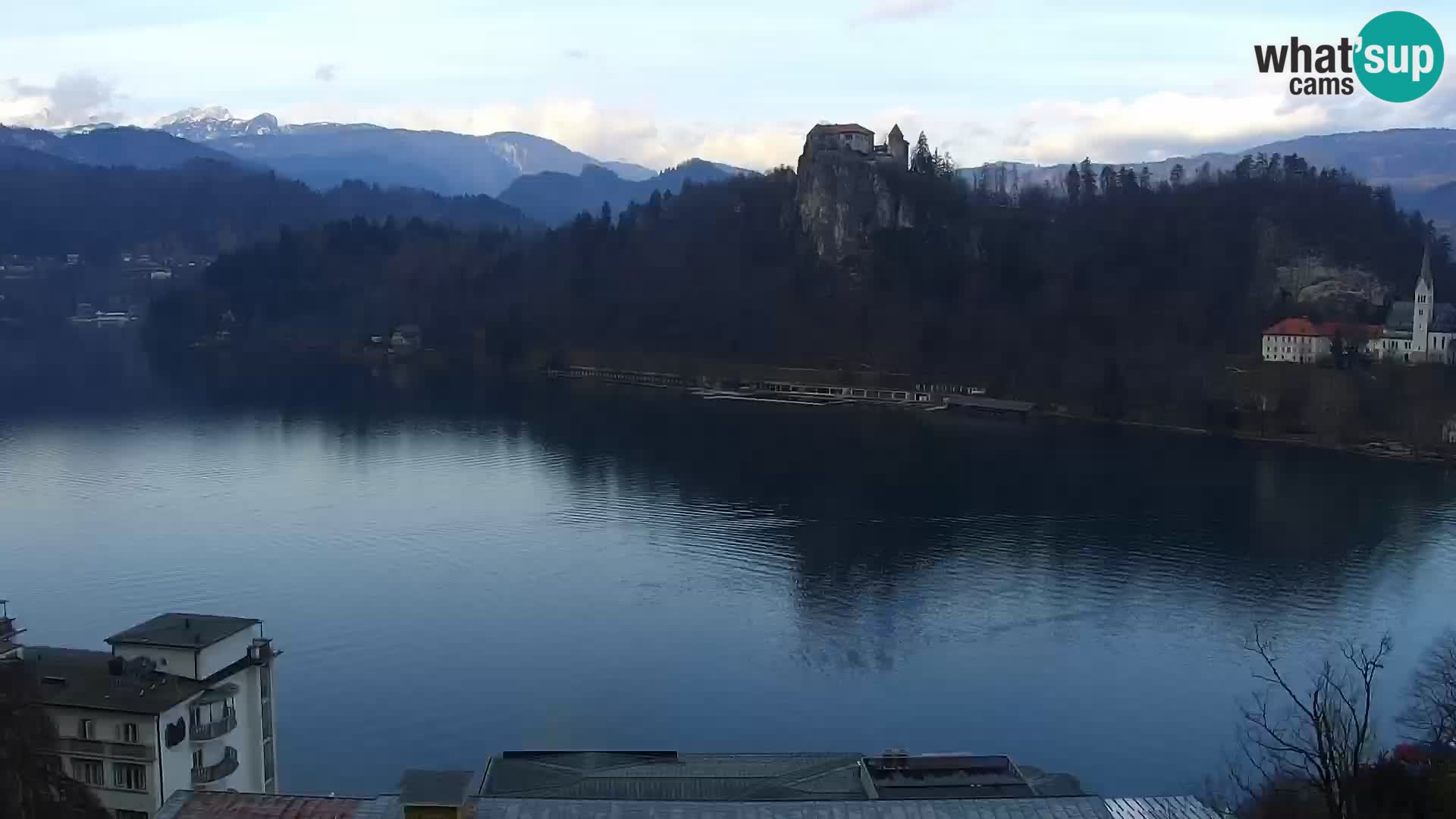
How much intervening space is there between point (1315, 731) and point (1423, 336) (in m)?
11.6

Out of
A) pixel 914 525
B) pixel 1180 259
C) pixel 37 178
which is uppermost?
pixel 37 178

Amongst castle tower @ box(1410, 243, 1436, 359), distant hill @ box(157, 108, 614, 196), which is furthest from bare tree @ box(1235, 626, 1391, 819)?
distant hill @ box(157, 108, 614, 196)

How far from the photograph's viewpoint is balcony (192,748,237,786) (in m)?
3.68

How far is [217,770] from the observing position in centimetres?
374

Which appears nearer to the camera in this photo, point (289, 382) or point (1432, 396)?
point (1432, 396)

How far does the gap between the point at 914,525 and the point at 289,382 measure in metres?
11.7

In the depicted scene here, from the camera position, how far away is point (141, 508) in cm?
902

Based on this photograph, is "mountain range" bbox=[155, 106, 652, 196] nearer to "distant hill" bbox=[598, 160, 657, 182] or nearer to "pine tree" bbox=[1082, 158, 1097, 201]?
"distant hill" bbox=[598, 160, 657, 182]

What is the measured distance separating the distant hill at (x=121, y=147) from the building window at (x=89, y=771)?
2315 inches

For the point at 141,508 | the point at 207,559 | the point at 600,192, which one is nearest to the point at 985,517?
the point at 207,559

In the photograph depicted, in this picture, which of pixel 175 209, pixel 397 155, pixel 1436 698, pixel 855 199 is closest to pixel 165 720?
pixel 1436 698

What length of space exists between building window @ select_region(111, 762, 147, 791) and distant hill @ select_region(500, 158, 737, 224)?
4879cm

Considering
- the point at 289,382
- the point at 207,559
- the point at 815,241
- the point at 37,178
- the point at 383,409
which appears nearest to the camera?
the point at 207,559

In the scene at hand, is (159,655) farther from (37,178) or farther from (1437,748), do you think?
(37,178)
